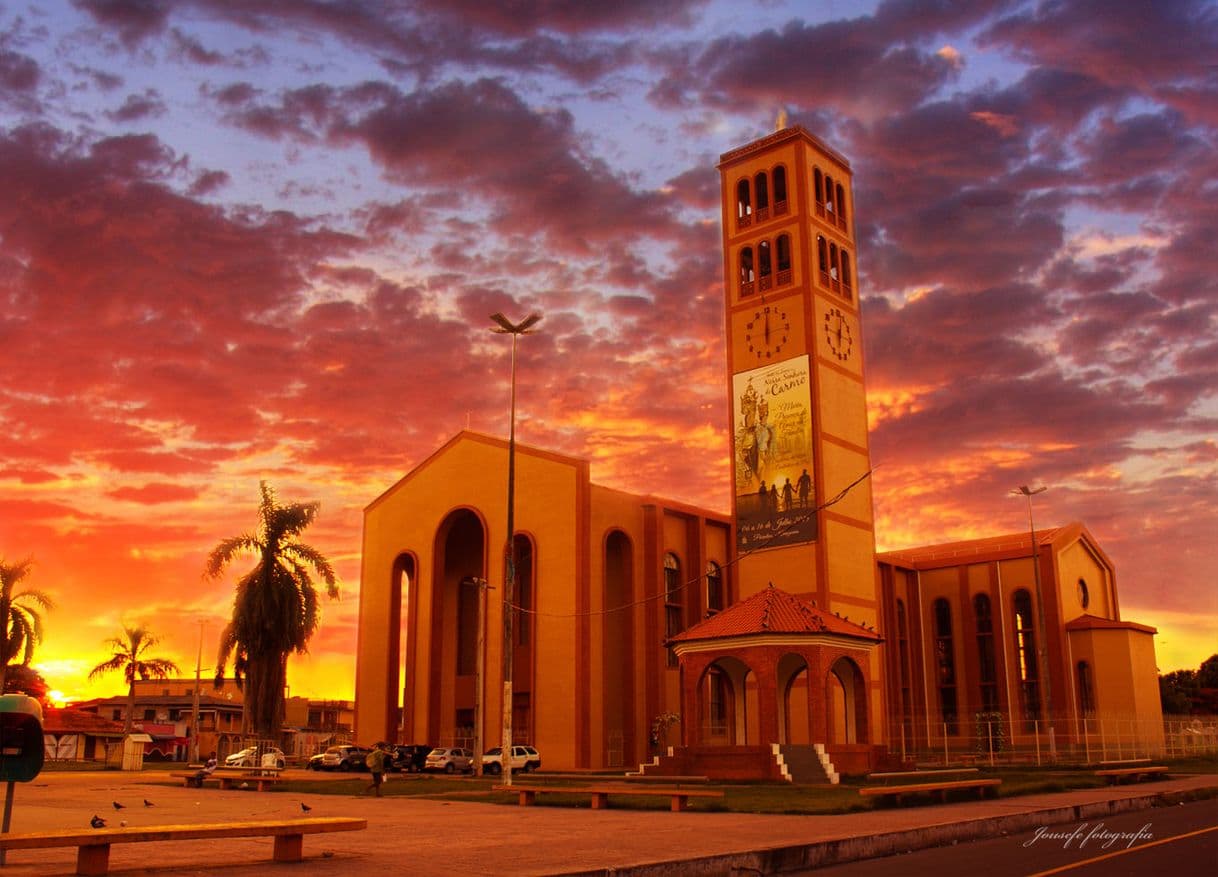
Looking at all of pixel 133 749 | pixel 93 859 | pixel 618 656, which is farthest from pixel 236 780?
pixel 93 859

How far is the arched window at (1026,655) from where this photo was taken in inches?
2445

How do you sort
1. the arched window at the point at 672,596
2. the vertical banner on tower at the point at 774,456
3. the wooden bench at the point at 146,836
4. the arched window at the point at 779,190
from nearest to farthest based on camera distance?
the wooden bench at the point at 146,836 < the vertical banner on tower at the point at 774,456 < the arched window at the point at 672,596 < the arched window at the point at 779,190

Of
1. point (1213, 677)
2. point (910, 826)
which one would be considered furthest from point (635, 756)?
point (1213, 677)

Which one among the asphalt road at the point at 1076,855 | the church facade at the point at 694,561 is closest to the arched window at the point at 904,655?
the church facade at the point at 694,561

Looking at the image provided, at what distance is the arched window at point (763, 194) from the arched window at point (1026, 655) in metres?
26.3

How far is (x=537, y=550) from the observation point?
4916cm

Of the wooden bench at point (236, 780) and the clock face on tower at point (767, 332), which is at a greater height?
the clock face on tower at point (767, 332)

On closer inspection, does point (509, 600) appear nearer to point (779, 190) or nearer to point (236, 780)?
point (236, 780)

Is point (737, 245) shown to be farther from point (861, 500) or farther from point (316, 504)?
point (316, 504)

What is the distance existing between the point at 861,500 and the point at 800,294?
9699mm

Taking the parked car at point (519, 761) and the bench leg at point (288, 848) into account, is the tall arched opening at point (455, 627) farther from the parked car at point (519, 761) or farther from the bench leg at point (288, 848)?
the bench leg at point (288, 848)

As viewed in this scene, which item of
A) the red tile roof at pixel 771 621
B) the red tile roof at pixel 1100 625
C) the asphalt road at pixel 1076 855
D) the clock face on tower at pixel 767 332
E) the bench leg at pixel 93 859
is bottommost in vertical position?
the asphalt road at pixel 1076 855

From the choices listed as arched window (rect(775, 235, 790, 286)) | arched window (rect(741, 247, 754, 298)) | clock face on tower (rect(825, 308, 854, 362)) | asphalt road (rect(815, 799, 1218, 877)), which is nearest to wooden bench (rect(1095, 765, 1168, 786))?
asphalt road (rect(815, 799, 1218, 877))

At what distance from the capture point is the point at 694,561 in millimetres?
52719
